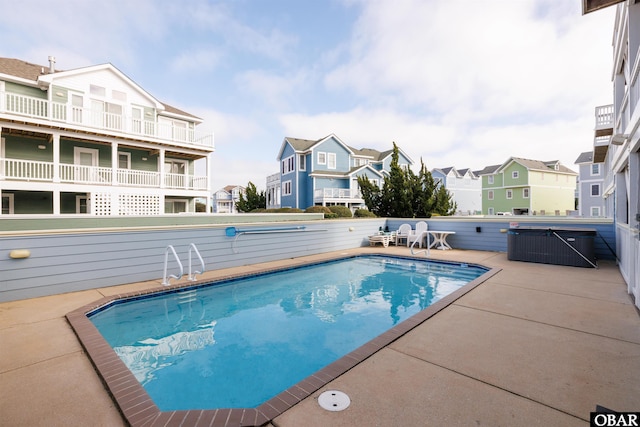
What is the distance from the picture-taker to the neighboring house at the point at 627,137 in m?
4.70

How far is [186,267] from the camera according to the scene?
7242 millimetres

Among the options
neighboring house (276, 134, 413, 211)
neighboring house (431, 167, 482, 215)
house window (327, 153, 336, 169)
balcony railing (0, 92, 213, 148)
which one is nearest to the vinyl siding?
balcony railing (0, 92, 213, 148)

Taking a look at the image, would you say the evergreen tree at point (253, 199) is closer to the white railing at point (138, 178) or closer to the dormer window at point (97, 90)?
the white railing at point (138, 178)

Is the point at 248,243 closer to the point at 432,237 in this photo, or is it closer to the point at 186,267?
the point at 186,267

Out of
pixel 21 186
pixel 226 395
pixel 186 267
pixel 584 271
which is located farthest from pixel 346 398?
pixel 21 186

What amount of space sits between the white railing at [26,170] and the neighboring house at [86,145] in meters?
0.03

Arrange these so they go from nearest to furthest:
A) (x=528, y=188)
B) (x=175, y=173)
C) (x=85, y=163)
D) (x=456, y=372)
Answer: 1. (x=456, y=372)
2. (x=85, y=163)
3. (x=175, y=173)
4. (x=528, y=188)

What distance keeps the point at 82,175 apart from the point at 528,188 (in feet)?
134

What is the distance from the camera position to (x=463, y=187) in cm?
4144

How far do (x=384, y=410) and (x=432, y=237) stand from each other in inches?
416

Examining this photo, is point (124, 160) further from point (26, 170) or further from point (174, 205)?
point (26, 170)

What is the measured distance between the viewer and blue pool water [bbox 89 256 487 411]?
317cm

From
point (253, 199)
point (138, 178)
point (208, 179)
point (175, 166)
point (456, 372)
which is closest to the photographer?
point (456, 372)

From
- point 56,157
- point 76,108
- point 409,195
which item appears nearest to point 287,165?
point 409,195
